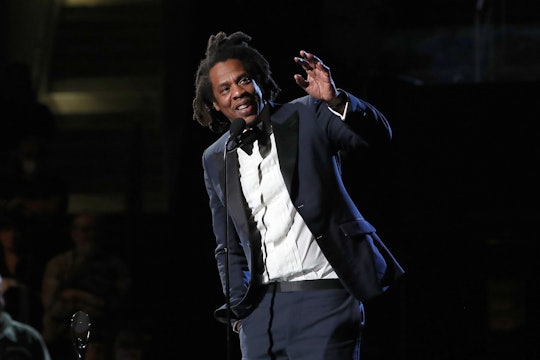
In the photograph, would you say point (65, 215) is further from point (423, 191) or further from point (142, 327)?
point (423, 191)

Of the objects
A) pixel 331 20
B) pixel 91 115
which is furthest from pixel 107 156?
pixel 331 20

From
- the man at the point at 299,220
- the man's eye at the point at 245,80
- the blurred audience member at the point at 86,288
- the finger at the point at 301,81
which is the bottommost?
the blurred audience member at the point at 86,288

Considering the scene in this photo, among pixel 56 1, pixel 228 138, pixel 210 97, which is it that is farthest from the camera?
pixel 56 1

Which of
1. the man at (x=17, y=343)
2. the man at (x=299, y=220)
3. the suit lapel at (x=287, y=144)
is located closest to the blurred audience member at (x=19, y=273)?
the man at (x=17, y=343)

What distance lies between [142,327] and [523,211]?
2518 mm

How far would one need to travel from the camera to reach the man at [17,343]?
3.93m

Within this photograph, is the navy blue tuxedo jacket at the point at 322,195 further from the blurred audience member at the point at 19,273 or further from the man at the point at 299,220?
the blurred audience member at the point at 19,273

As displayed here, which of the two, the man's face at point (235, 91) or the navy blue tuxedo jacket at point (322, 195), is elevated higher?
the man's face at point (235, 91)

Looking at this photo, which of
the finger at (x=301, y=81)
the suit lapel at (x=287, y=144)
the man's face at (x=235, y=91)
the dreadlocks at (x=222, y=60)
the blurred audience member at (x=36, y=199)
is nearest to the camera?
the finger at (x=301, y=81)

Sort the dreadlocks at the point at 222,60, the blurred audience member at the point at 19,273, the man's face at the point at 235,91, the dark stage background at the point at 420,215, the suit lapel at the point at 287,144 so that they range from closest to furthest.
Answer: the suit lapel at the point at 287,144
the man's face at the point at 235,91
the dreadlocks at the point at 222,60
the blurred audience member at the point at 19,273
the dark stage background at the point at 420,215

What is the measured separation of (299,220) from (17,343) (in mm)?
1136

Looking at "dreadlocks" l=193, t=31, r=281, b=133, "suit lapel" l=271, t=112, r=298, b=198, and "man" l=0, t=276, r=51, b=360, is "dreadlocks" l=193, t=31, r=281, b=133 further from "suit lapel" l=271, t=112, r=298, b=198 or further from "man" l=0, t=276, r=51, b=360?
"man" l=0, t=276, r=51, b=360

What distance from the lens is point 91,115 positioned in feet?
34.0

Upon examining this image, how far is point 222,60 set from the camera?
4020mm
